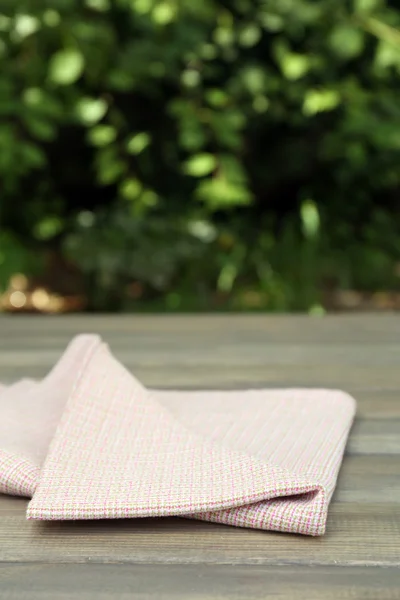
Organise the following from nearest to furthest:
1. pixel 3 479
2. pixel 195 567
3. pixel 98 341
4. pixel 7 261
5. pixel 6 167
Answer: pixel 195 567, pixel 3 479, pixel 98 341, pixel 6 167, pixel 7 261

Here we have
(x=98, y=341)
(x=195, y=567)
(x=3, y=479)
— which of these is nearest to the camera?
(x=195, y=567)

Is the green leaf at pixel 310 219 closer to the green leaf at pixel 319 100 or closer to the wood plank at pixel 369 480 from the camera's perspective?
the green leaf at pixel 319 100

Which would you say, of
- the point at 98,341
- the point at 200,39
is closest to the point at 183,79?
the point at 200,39

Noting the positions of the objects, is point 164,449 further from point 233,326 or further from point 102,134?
point 102,134

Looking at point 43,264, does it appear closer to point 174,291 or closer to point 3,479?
point 174,291

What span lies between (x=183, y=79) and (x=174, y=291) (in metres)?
0.69

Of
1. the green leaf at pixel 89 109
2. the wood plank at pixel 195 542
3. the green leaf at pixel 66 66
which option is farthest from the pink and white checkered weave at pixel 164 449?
the green leaf at pixel 89 109

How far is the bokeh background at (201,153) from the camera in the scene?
2959 mm

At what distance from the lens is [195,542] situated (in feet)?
2.62

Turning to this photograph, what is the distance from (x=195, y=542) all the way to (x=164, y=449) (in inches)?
5.3

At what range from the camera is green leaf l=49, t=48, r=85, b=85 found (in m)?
2.85

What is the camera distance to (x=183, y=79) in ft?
10.3

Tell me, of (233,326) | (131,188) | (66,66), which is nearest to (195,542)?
(233,326)

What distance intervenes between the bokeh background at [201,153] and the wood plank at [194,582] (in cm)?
225
